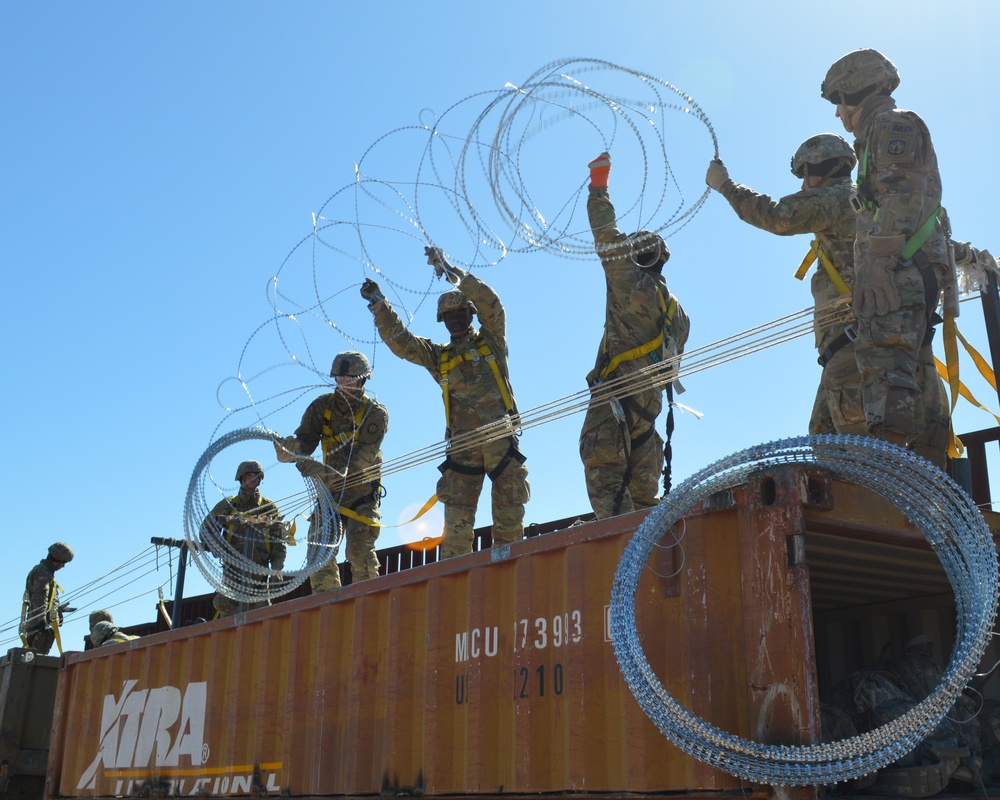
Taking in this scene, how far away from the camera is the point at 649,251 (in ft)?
23.3

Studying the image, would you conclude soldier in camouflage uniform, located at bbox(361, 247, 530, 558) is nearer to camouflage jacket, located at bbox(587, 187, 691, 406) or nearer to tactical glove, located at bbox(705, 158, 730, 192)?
camouflage jacket, located at bbox(587, 187, 691, 406)

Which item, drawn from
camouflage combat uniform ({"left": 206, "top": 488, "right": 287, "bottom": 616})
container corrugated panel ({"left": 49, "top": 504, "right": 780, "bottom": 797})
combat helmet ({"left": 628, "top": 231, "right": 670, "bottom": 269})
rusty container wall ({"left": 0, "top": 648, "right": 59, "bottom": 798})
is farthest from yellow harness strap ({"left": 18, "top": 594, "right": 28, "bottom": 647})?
combat helmet ({"left": 628, "top": 231, "right": 670, "bottom": 269})

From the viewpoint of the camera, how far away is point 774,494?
3.87 m

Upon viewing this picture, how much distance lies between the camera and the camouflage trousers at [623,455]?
21.9 ft

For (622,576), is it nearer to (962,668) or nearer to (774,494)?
(774,494)

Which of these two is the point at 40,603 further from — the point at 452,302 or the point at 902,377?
the point at 902,377

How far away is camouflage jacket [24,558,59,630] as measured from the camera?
42.5ft

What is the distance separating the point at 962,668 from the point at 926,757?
0.68 m

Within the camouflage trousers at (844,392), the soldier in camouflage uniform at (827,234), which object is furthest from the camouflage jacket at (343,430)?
the camouflage trousers at (844,392)

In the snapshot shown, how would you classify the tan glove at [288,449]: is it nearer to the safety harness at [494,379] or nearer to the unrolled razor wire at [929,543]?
the safety harness at [494,379]

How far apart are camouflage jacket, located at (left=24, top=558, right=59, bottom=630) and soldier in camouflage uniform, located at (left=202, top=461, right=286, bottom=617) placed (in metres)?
4.24

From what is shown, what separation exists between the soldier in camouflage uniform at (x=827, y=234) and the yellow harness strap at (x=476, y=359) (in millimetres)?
2452

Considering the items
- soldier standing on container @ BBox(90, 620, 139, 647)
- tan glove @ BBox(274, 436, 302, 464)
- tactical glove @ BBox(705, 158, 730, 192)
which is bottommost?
soldier standing on container @ BBox(90, 620, 139, 647)

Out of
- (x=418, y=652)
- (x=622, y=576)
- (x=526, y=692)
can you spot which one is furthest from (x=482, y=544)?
(x=622, y=576)
